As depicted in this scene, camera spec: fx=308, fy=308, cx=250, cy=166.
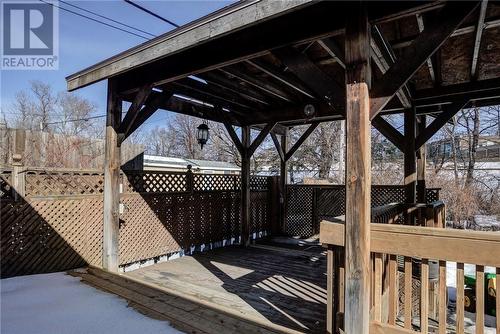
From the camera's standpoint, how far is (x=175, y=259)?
527cm

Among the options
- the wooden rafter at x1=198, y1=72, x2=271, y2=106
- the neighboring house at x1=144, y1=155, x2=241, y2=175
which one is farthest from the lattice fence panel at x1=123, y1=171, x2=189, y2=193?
the neighboring house at x1=144, y1=155, x2=241, y2=175

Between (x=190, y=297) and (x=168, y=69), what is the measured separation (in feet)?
8.13

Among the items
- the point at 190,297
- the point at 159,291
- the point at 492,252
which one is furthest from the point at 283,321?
the point at 492,252

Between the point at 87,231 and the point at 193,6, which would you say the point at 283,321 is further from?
the point at 193,6

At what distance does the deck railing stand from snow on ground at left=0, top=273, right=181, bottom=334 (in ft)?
4.52

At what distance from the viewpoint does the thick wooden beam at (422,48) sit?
1.92 meters

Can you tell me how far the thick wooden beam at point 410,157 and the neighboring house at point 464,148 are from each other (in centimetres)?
897

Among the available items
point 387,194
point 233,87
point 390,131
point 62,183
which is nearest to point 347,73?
point 233,87

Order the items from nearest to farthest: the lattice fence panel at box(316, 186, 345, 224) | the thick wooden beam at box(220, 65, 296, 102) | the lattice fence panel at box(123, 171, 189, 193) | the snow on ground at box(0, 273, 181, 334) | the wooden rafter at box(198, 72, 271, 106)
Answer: the snow on ground at box(0, 273, 181, 334) < the thick wooden beam at box(220, 65, 296, 102) < the wooden rafter at box(198, 72, 271, 106) < the lattice fence panel at box(123, 171, 189, 193) < the lattice fence panel at box(316, 186, 345, 224)

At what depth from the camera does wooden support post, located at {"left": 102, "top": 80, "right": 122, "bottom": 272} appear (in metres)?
4.06

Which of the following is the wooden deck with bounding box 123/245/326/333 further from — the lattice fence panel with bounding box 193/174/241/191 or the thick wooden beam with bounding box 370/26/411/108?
the thick wooden beam with bounding box 370/26/411/108

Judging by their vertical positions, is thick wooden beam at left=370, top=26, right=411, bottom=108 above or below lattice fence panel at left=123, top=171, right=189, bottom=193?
above

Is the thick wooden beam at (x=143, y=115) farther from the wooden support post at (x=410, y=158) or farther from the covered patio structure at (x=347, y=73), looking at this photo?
the wooden support post at (x=410, y=158)

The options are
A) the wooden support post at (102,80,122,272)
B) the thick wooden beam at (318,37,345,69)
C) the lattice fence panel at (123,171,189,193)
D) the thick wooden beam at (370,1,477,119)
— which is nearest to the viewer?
the thick wooden beam at (370,1,477,119)
